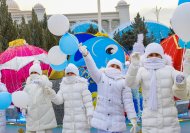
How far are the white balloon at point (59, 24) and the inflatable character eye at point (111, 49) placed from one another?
4980 mm

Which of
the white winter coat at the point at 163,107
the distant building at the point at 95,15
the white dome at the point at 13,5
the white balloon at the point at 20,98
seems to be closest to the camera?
A: the white winter coat at the point at 163,107

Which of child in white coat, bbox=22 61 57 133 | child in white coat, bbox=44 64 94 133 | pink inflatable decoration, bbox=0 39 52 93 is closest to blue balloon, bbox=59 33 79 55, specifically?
child in white coat, bbox=44 64 94 133

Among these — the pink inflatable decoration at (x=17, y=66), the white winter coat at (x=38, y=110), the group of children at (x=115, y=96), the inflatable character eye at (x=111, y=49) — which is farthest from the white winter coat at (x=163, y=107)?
the pink inflatable decoration at (x=17, y=66)

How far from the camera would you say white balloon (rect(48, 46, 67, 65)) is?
620 cm

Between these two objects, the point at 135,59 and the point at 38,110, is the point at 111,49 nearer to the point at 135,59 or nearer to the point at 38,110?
the point at 38,110

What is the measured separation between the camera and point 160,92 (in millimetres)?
4574

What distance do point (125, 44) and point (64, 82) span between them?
23.7 m

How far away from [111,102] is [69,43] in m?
0.96

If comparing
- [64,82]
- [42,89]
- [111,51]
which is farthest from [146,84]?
[111,51]

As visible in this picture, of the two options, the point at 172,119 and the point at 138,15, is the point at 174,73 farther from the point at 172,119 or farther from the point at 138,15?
the point at 138,15

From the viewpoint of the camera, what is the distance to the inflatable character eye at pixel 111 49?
1071 centimetres

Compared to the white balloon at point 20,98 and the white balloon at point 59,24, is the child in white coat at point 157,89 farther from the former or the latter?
the white balloon at point 20,98

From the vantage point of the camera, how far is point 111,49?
1073 centimetres

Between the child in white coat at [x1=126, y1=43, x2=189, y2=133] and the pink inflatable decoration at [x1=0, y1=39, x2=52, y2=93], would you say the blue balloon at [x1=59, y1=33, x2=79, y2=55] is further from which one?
the pink inflatable decoration at [x1=0, y1=39, x2=52, y2=93]
